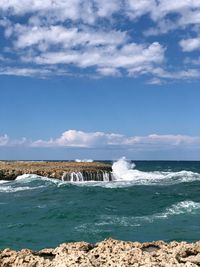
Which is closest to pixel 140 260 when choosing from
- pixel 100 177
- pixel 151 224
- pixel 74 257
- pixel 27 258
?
pixel 74 257

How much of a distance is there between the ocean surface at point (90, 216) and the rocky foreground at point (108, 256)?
631 cm

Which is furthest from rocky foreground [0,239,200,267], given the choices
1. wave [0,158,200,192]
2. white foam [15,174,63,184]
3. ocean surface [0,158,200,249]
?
white foam [15,174,63,184]

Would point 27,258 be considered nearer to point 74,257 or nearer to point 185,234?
point 74,257

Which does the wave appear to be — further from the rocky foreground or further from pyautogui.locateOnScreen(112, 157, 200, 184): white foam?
the rocky foreground

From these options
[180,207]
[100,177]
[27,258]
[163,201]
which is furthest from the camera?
[100,177]

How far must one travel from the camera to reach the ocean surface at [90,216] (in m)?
18.0

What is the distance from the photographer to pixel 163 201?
97.4 feet

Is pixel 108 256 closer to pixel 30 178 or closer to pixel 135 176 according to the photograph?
pixel 30 178

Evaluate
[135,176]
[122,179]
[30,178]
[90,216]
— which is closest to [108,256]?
[90,216]

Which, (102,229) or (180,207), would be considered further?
(180,207)

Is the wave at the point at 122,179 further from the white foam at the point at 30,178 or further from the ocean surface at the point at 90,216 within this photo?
the ocean surface at the point at 90,216

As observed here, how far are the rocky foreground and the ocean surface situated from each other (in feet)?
20.7

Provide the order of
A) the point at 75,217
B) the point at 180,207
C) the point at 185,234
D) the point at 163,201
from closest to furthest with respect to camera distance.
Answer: the point at 185,234 < the point at 75,217 < the point at 180,207 < the point at 163,201

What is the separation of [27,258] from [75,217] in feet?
45.4
